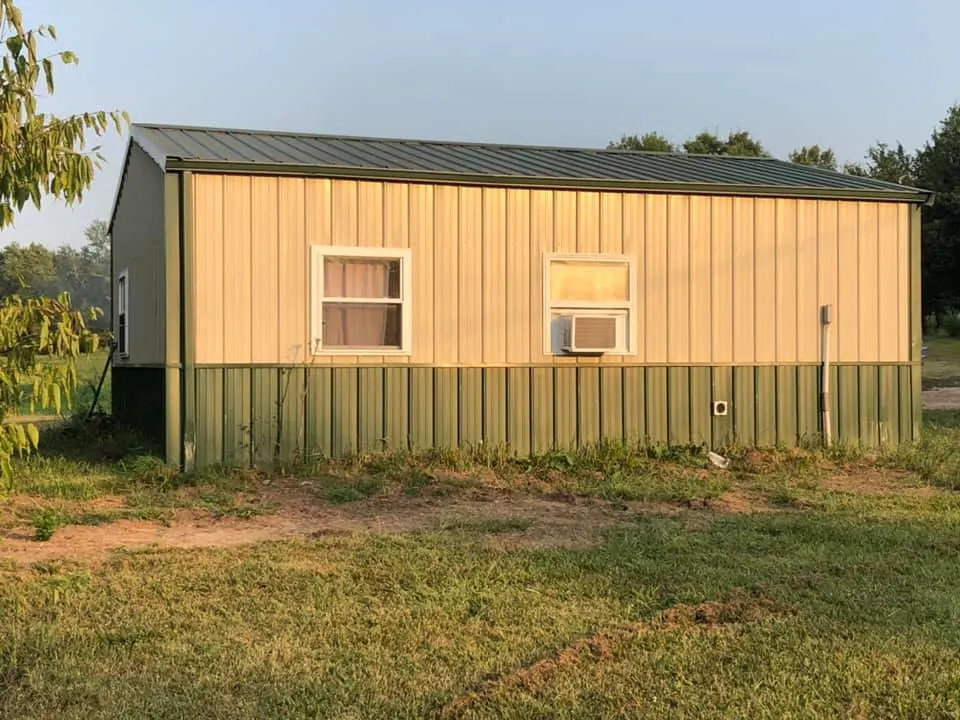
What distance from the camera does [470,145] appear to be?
1080 cm

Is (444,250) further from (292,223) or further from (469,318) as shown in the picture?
(292,223)

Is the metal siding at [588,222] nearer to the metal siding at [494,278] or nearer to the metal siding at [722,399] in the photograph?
the metal siding at [494,278]

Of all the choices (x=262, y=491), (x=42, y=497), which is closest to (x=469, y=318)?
(x=262, y=491)

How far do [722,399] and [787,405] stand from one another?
2.39 ft

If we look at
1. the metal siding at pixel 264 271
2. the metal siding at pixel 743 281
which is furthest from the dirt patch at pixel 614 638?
the metal siding at pixel 743 281

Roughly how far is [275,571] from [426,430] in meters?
3.72

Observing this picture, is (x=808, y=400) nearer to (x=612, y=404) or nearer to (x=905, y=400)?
(x=905, y=400)

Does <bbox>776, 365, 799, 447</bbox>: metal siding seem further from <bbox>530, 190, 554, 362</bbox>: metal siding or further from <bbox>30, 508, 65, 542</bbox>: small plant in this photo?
<bbox>30, 508, 65, 542</bbox>: small plant

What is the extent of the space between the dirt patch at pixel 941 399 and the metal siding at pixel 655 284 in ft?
22.2

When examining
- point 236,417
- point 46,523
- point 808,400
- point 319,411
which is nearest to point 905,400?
point 808,400

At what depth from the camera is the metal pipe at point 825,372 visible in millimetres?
9266

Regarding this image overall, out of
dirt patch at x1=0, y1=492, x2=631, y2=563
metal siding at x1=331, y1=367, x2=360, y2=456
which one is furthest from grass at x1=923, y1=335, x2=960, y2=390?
dirt patch at x1=0, y1=492, x2=631, y2=563

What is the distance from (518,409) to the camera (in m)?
8.59

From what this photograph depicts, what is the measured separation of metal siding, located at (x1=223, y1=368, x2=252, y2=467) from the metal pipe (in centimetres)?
569
